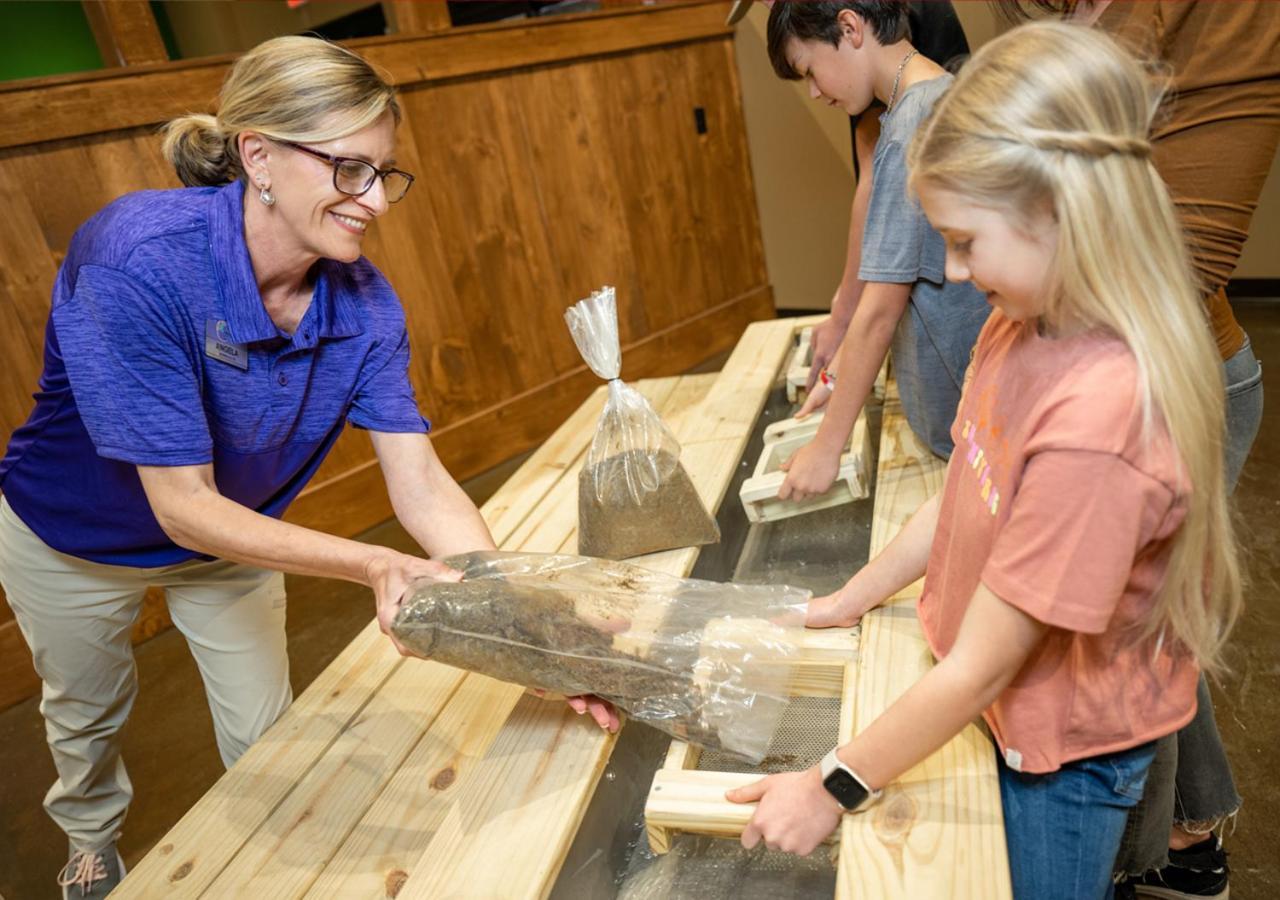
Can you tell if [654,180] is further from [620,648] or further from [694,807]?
[694,807]

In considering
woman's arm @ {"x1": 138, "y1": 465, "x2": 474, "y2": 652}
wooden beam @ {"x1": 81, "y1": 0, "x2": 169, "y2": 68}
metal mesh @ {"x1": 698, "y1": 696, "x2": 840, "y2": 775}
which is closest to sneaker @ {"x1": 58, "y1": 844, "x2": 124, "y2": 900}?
woman's arm @ {"x1": 138, "y1": 465, "x2": 474, "y2": 652}

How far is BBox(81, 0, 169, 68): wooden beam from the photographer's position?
2875 millimetres

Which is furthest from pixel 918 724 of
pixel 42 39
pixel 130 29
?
pixel 42 39

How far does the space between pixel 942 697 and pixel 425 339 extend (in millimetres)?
3193

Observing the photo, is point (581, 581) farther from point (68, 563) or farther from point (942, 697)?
point (68, 563)

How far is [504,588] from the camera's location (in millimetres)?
1214

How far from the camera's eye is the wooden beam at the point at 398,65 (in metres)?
2.67

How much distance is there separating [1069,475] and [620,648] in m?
0.64

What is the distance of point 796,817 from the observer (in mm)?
965

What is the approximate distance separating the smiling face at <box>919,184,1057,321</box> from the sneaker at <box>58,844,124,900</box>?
200 centimetres

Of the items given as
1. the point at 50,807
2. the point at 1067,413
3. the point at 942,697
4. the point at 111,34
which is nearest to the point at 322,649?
the point at 50,807

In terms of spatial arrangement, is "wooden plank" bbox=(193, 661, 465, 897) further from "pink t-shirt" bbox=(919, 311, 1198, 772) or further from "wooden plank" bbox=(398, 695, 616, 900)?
"pink t-shirt" bbox=(919, 311, 1198, 772)

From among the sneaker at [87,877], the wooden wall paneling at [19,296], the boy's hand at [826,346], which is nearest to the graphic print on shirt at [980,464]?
the boy's hand at [826,346]

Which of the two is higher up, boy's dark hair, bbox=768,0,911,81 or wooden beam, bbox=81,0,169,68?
wooden beam, bbox=81,0,169,68
